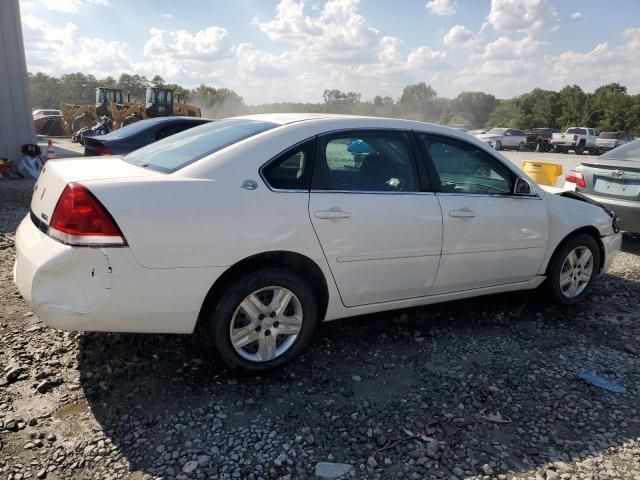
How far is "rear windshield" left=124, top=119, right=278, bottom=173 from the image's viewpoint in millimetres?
3050

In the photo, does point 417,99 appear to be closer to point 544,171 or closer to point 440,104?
point 440,104

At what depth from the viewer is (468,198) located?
3697mm

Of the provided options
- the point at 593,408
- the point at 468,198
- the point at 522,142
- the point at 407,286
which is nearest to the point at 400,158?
the point at 468,198

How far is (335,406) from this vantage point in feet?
9.51

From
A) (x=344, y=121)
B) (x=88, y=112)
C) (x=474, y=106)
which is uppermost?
(x=474, y=106)

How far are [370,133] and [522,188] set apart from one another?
1.40 m

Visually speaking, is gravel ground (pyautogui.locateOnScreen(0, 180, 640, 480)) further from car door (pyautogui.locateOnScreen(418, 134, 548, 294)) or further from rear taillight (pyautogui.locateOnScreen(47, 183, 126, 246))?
rear taillight (pyautogui.locateOnScreen(47, 183, 126, 246))

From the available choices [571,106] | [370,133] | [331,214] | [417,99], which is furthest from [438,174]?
[417,99]

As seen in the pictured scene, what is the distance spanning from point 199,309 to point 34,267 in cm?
87

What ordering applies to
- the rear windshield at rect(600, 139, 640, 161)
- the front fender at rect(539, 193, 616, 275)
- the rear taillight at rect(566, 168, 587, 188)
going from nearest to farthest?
the front fender at rect(539, 193, 616, 275), the rear windshield at rect(600, 139, 640, 161), the rear taillight at rect(566, 168, 587, 188)

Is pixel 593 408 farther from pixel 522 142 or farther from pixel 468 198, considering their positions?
pixel 522 142

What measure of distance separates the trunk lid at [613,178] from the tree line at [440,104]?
107ft

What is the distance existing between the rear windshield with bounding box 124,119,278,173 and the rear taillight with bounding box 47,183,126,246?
0.52m

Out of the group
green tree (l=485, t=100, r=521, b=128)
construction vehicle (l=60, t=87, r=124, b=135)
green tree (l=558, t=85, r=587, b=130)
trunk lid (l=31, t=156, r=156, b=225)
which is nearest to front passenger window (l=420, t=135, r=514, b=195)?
trunk lid (l=31, t=156, r=156, b=225)
